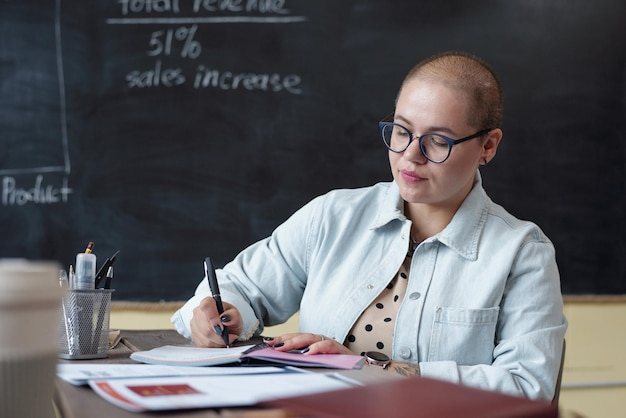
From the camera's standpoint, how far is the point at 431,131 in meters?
1.65

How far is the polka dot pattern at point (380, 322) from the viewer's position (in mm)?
1651

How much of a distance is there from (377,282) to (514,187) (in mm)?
1614

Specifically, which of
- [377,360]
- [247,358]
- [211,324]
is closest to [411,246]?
[377,360]

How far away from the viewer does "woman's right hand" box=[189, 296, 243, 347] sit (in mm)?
1460

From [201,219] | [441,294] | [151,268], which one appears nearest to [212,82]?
[201,219]

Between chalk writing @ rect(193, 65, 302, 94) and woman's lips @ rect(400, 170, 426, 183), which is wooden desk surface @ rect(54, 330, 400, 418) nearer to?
A: woman's lips @ rect(400, 170, 426, 183)

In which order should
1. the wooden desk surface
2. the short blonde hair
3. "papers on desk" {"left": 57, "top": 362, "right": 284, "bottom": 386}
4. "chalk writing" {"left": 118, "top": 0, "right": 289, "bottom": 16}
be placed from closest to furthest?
1. the wooden desk surface
2. "papers on desk" {"left": 57, "top": 362, "right": 284, "bottom": 386}
3. the short blonde hair
4. "chalk writing" {"left": 118, "top": 0, "right": 289, "bottom": 16}

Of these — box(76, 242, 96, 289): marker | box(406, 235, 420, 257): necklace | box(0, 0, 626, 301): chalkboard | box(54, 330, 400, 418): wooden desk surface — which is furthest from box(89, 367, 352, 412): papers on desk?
box(0, 0, 626, 301): chalkboard

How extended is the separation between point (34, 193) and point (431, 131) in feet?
4.88

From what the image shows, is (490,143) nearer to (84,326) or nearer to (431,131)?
(431,131)

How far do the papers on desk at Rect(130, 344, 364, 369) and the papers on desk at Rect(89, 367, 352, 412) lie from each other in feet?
0.33

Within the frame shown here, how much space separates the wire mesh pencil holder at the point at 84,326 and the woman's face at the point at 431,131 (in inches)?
26.0

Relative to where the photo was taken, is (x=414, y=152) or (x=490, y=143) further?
(x=490, y=143)

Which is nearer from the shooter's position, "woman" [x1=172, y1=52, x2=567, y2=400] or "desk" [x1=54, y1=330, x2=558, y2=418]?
"desk" [x1=54, y1=330, x2=558, y2=418]
